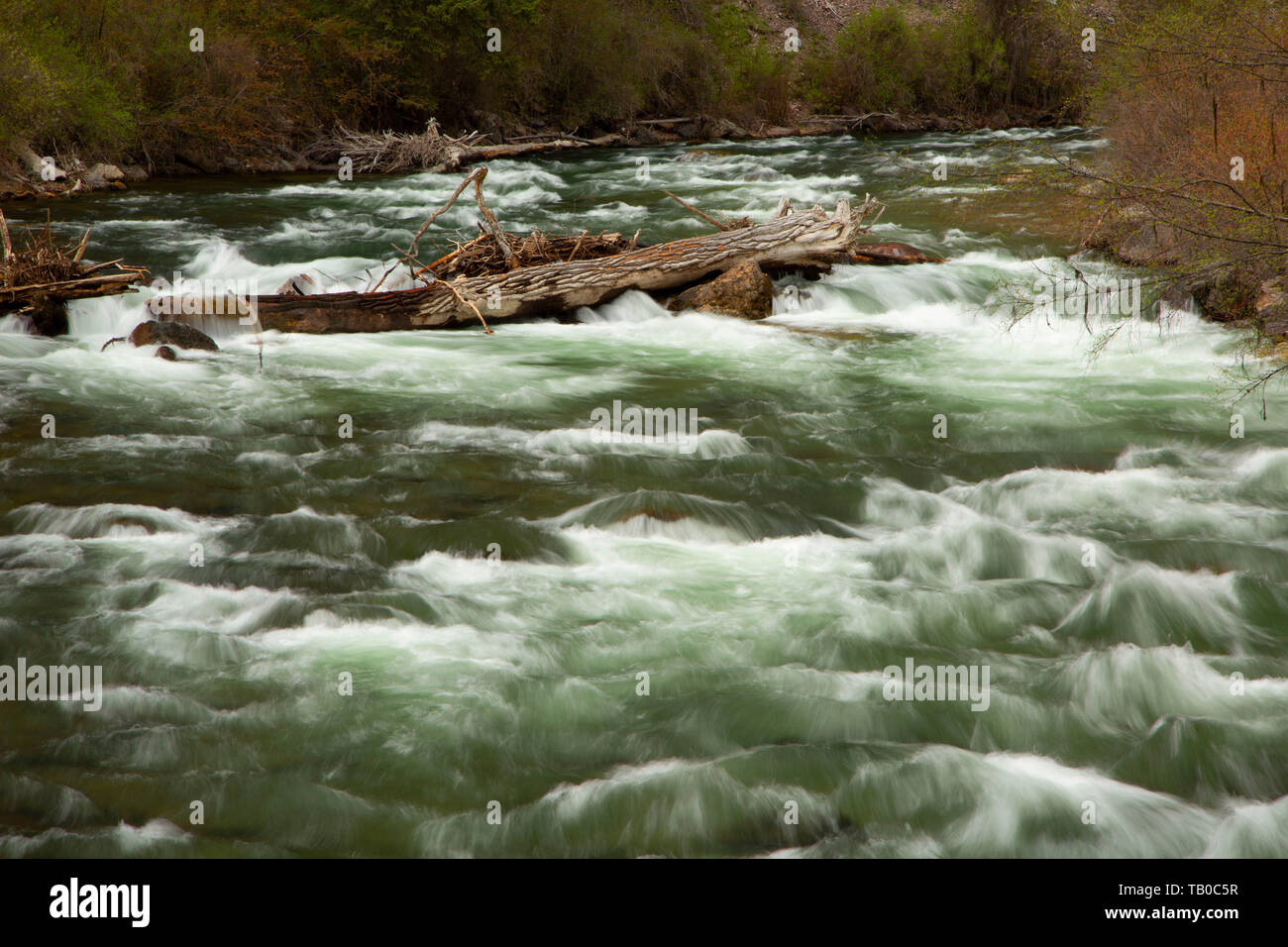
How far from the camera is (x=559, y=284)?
1145cm

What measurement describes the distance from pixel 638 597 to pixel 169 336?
6833mm

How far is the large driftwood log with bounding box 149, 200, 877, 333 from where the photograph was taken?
35.7 feet

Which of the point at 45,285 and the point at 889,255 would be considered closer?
the point at 45,285

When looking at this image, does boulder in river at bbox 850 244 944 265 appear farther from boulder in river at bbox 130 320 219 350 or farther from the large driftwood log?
boulder in river at bbox 130 320 219 350

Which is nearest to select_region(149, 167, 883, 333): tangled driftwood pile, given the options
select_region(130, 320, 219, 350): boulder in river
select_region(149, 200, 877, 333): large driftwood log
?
select_region(149, 200, 877, 333): large driftwood log

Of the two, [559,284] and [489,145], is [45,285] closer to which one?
[559,284]

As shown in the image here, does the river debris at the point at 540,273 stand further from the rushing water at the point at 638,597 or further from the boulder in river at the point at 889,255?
the boulder in river at the point at 889,255

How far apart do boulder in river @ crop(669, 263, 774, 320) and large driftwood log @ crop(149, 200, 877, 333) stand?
28 cm

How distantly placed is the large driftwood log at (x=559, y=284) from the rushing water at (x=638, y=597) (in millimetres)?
382

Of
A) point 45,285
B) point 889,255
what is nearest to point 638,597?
point 45,285

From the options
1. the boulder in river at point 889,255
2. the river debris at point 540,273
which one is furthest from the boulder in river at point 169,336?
the boulder in river at point 889,255

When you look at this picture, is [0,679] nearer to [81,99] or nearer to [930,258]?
[930,258]

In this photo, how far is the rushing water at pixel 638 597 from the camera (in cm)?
414
